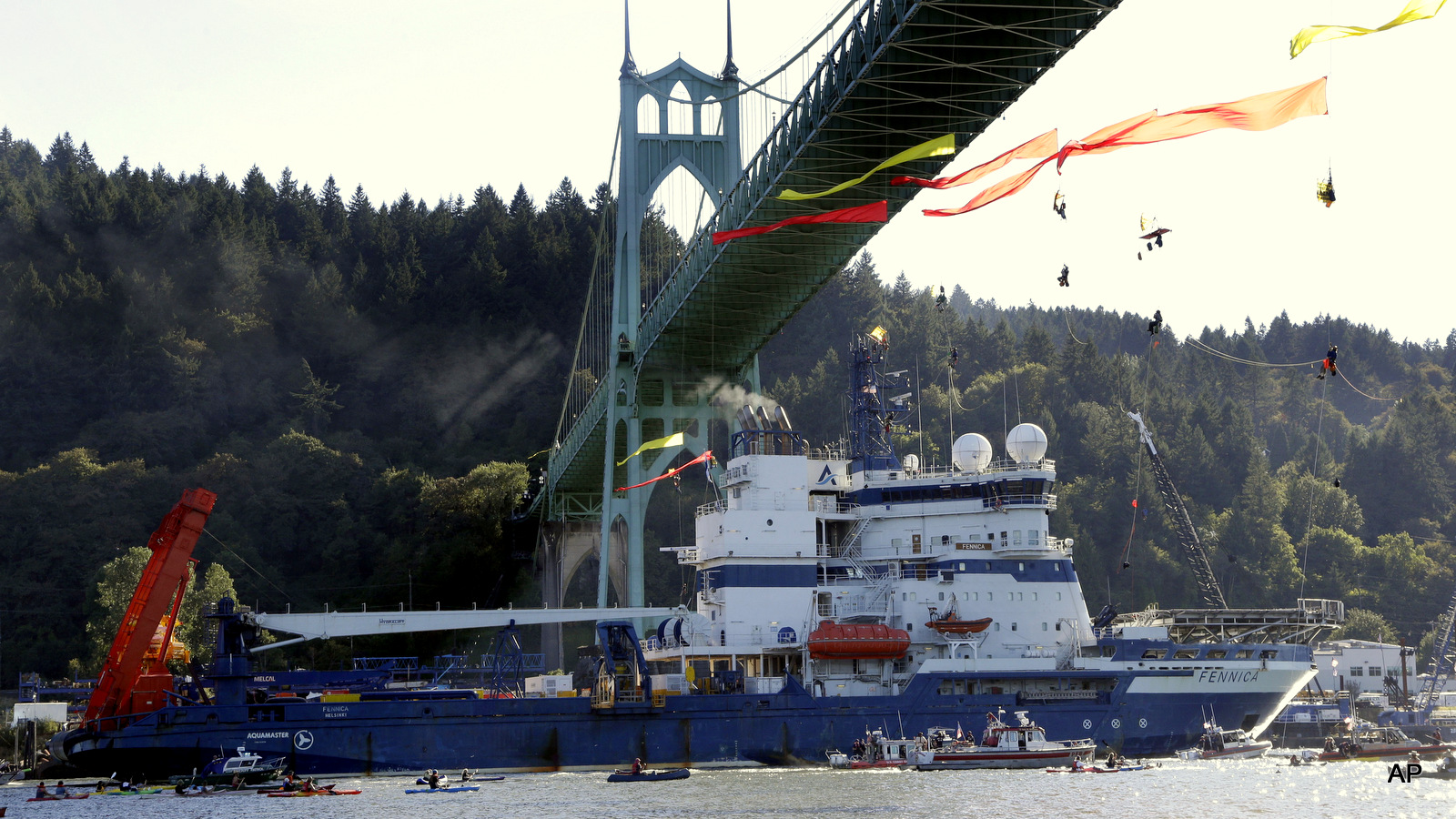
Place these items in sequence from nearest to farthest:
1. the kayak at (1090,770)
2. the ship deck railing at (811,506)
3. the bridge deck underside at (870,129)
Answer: the bridge deck underside at (870,129) < the kayak at (1090,770) < the ship deck railing at (811,506)

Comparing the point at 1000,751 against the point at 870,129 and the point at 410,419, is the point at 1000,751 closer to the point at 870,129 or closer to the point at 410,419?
the point at 870,129

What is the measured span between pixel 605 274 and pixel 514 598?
2077 centimetres

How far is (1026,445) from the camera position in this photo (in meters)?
39.2

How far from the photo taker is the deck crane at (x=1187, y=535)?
74.1 metres

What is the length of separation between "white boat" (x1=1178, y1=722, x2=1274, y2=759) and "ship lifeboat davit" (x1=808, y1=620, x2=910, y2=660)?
29.7 ft

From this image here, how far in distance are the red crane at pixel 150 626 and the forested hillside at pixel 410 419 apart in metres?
22.8

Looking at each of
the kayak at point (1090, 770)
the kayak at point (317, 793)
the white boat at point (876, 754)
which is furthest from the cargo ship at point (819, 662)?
the kayak at point (1090, 770)

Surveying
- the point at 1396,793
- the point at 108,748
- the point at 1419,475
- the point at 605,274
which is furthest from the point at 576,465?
the point at 1419,475

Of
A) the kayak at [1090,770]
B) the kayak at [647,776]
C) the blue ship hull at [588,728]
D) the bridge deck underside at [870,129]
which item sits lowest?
the kayak at [1090,770]

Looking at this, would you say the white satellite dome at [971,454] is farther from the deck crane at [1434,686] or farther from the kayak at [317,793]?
the deck crane at [1434,686]

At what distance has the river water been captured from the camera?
88.4ft

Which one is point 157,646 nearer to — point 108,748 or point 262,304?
point 108,748

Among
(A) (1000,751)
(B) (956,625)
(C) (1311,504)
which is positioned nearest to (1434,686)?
(B) (956,625)

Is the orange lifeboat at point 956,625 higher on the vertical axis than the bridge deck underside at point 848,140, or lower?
lower
